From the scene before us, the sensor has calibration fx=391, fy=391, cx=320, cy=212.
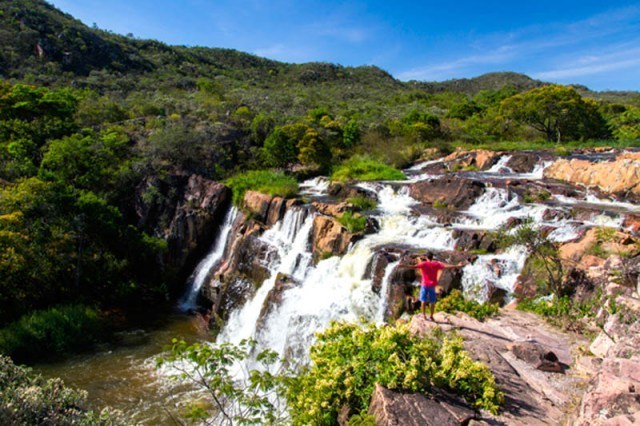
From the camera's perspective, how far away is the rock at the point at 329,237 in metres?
13.4

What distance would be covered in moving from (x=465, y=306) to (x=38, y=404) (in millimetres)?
8058

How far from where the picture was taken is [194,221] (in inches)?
753

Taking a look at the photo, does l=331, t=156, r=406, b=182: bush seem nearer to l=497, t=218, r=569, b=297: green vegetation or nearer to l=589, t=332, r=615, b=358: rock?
l=497, t=218, r=569, b=297: green vegetation

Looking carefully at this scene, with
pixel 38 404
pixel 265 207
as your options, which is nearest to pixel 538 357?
pixel 38 404

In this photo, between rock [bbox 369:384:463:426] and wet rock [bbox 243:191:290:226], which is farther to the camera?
wet rock [bbox 243:191:290:226]

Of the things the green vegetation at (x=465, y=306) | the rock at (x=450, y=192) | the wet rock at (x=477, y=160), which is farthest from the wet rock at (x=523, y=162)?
the green vegetation at (x=465, y=306)

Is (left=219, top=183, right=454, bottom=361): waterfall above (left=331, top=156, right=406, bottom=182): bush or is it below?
below

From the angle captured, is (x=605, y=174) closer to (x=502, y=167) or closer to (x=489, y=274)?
(x=502, y=167)

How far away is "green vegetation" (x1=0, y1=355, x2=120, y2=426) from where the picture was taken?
4.44 metres

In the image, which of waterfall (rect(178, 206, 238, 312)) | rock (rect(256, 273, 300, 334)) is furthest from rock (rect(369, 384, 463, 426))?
waterfall (rect(178, 206, 238, 312))

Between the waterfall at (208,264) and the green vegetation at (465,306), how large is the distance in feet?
36.6

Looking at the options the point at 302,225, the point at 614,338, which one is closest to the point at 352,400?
the point at 614,338

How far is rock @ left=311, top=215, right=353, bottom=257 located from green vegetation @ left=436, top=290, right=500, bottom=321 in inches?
169

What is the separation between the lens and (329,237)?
13867 mm
